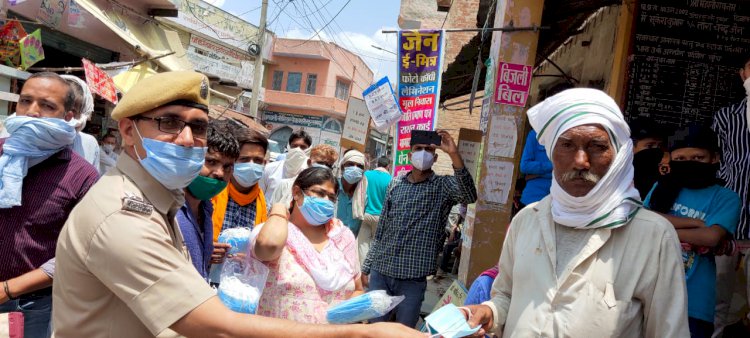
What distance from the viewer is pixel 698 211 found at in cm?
284

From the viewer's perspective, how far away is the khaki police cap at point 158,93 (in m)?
1.74

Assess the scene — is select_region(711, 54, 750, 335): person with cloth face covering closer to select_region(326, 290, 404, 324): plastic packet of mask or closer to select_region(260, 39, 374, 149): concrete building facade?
select_region(326, 290, 404, 324): plastic packet of mask

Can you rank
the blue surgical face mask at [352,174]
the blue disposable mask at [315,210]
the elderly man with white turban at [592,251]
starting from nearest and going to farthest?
the elderly man with white turban at [592,251]
the blue disposable mask at [315,210]
the blue surgical face mask at [352,174]

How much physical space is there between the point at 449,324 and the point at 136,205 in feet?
3.68

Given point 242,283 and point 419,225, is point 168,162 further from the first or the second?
point 419,225

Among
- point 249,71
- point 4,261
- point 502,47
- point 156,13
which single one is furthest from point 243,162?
point 249,71

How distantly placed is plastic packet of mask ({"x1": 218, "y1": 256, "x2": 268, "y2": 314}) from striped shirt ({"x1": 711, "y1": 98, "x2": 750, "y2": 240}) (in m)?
2.97

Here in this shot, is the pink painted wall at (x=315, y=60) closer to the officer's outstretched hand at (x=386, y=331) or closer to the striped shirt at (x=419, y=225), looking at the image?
the striped shirt at (x=419, y=225)

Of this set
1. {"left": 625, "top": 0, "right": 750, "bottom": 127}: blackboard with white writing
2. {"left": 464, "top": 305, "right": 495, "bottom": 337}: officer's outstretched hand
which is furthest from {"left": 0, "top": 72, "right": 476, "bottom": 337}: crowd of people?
{"left": 625, "top": 0, "right": 750, "bottom": 127}: blackboard with white writing

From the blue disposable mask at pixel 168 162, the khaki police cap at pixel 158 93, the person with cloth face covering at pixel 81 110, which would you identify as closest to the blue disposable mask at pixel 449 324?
the blue disposable mask at pixel 168 162

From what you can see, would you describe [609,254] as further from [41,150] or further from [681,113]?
[681,113]

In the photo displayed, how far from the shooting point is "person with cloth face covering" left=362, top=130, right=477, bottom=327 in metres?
4.40

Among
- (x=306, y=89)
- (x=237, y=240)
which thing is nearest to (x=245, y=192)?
(x=237, y=240)

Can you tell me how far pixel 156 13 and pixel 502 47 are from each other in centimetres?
1168
